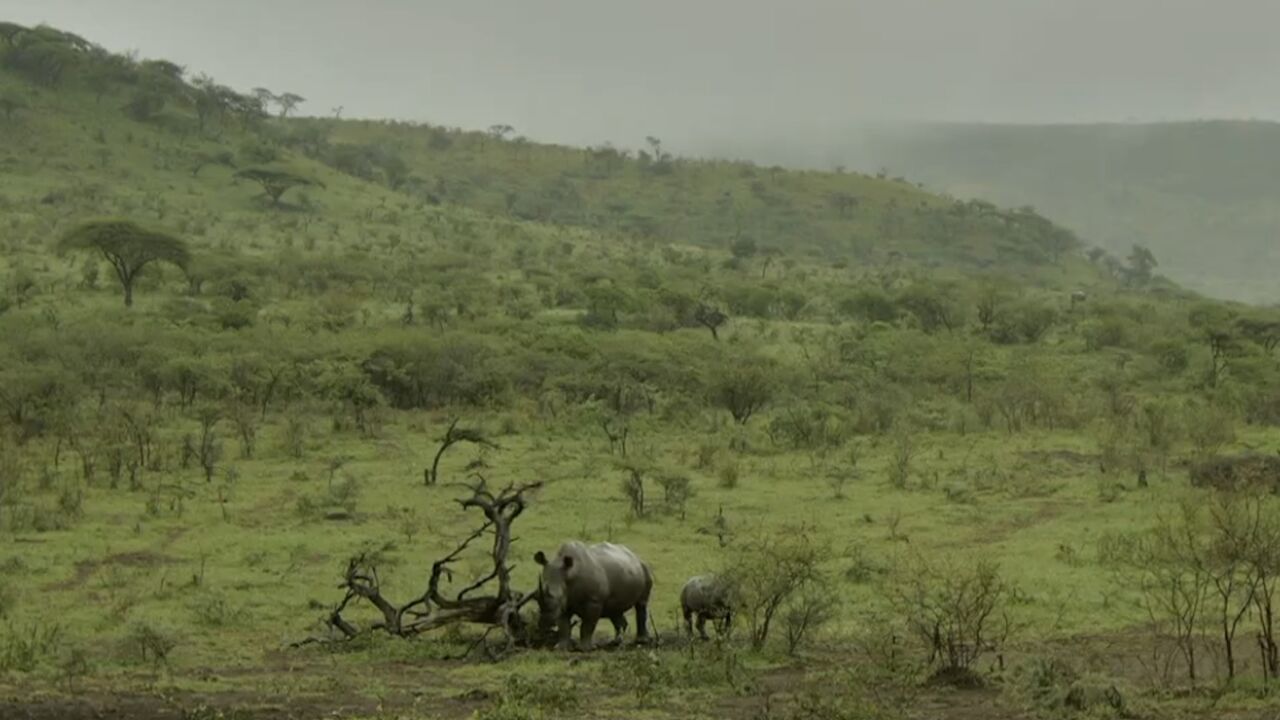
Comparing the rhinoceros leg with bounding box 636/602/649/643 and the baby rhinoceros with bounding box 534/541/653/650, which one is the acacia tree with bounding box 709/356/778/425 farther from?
the baby rhinoceros with bounding box 534/541/653/650

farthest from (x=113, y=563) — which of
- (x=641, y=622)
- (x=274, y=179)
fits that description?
(x=274, y=179)

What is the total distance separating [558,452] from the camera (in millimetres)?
32719

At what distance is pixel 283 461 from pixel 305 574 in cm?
1138

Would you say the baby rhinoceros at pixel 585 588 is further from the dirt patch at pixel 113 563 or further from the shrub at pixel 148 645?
the dirt patch at pixel 113 563

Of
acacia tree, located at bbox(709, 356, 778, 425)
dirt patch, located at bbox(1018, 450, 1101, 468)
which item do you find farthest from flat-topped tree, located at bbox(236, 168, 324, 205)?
dirt patch, located at bbox(1018, 450, 1101, 468)

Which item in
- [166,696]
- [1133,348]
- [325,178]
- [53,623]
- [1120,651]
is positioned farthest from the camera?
[325,178]

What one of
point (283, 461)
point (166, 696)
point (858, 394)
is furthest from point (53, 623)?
point (858, 394)

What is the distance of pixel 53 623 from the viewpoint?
15.7 meters

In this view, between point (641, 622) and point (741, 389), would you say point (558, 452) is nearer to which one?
point (741, 389)

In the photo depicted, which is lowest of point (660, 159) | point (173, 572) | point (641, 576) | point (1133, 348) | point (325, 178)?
point (173, 572)

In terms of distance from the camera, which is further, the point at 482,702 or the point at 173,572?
the point at 173,572

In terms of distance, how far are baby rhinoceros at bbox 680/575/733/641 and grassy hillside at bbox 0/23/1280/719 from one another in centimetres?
38

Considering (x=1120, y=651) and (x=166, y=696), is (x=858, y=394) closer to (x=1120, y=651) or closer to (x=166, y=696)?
(x=1120, y=651)

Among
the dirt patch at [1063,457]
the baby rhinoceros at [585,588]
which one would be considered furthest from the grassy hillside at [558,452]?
the baby rhinoceros at [585,588]
